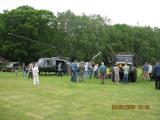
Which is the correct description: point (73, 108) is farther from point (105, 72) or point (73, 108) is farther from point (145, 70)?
point (145, 70)

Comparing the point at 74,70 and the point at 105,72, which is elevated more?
the point at 74,70

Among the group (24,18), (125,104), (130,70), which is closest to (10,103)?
(125,104)

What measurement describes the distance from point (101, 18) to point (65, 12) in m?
12.1

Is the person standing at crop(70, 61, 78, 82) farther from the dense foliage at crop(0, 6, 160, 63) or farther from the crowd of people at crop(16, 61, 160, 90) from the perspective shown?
the dense foliage at crop(0, 6, 160, 63)

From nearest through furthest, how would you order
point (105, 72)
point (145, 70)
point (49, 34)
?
point (105, 72) → point (145, 70) → point (49, 34)

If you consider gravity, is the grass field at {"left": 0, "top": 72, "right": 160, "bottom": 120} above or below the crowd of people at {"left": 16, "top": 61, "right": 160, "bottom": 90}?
below

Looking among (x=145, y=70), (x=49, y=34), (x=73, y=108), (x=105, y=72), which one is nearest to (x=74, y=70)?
(x=105, y=72)

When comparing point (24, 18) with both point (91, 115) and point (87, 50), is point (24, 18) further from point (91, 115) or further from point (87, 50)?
point (91, 115)

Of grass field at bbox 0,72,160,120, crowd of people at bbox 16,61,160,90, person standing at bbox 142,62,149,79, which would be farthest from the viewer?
person standing at bbox 142,62,149,79

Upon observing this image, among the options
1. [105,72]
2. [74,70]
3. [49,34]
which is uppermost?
[49,34]

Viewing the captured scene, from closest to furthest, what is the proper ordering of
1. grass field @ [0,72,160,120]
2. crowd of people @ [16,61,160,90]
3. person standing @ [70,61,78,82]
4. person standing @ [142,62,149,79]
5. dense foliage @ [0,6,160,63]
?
grass field @ [0,72,160,120], crowd of people @ [16,61,160,90], person standing @ [70,61,78,82], person standing @ [142,62,149,79], dense foliage @ [0,6,160,63]

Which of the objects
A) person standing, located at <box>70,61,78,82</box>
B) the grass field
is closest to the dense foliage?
person standing, located at <box>70,61,78,82</box>

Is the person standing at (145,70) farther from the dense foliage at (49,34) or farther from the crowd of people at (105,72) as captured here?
the dense foliage at (49,34)

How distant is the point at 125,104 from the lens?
16391 millimetres
